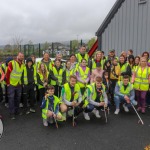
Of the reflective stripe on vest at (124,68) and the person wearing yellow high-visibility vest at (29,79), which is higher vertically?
the reflective stripe on vest at (124,68)

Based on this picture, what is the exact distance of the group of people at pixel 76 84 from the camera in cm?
609

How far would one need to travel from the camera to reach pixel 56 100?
5.95m

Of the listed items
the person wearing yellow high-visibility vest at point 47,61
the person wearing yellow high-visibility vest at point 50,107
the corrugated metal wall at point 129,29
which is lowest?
the person wearing yellow high-visibility vest at point 50,107

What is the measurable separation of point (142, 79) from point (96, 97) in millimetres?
1620

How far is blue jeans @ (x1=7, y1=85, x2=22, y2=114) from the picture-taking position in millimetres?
6375

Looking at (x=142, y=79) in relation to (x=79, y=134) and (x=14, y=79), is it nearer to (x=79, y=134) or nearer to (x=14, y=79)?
(x=79, y=134)

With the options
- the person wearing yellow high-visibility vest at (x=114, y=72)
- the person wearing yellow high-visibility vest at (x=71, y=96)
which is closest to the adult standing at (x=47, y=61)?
the person wearing yellow high-visibility vest at (x=71, y=96)

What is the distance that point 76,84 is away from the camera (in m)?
6.32

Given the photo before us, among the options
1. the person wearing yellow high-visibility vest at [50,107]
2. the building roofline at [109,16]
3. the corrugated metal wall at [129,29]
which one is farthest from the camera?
the building roofline at [109,16]

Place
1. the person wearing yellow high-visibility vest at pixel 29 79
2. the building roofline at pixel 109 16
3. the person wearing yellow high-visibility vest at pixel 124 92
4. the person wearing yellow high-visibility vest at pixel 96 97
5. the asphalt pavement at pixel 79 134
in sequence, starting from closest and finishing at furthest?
the asphalt pavement at pixel 79 134
the person wearing yellow high-visibility vest at pixel 96 97
the person wearing yellow high-visibility vest at pixel 29 79
the person wearing yellow high-visibility vest at pixel 124 92
the building roofline at pixel 109 16

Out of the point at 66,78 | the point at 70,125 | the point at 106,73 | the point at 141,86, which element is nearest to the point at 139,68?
the point at 141,86

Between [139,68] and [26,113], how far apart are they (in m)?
3.83

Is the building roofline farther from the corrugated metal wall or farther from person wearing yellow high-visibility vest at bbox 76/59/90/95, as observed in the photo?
person wearing yellow high-visibility vest at bbox 76/59/90/95

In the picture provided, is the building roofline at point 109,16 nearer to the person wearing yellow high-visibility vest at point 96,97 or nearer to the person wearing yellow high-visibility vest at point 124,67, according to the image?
the person wearing yellow high-visibility vest at point 124,67
